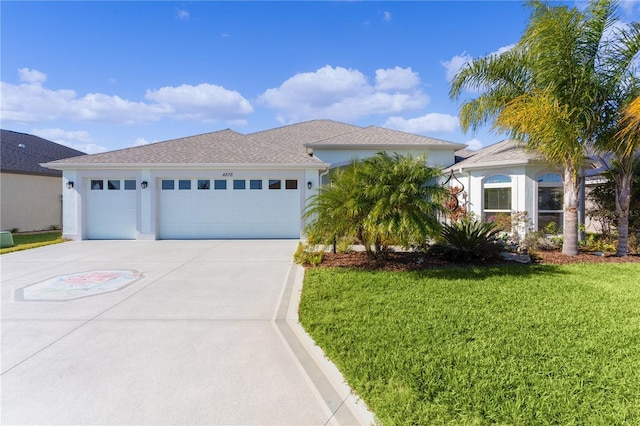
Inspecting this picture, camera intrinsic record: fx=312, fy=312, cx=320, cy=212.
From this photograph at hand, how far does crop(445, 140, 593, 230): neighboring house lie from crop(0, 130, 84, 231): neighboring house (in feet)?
71.8

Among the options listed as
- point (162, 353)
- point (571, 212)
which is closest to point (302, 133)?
point (571, 212)

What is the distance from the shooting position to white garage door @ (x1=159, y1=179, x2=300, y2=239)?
13172 millimetres

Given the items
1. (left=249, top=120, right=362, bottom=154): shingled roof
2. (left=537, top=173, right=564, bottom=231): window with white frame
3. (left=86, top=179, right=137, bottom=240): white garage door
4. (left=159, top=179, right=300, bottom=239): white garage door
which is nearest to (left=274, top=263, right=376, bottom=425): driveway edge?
(left=159, top=179, right=300, bottom=239): white garage door

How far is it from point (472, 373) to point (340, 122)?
20553 mm

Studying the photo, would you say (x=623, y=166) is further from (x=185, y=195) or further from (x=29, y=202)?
(x=29, y=202)

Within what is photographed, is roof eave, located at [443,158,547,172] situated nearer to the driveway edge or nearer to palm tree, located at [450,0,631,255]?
palm tree, located at [450,0,631,255]

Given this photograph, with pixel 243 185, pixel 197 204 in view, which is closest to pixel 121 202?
pixel 197 204

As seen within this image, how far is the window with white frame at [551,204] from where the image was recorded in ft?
36.7

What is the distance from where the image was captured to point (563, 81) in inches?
332

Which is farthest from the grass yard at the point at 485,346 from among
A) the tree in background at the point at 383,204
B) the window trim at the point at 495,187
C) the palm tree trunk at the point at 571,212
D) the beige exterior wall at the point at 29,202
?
the beige exterior wall at the point at 29,202

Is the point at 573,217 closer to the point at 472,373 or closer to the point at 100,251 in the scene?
the point at 472,373

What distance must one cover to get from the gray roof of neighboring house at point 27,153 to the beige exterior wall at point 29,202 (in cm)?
38

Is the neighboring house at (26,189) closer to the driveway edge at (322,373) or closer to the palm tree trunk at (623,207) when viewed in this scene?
the driveway edge at (322,373)

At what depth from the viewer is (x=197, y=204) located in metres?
→ 13.2
